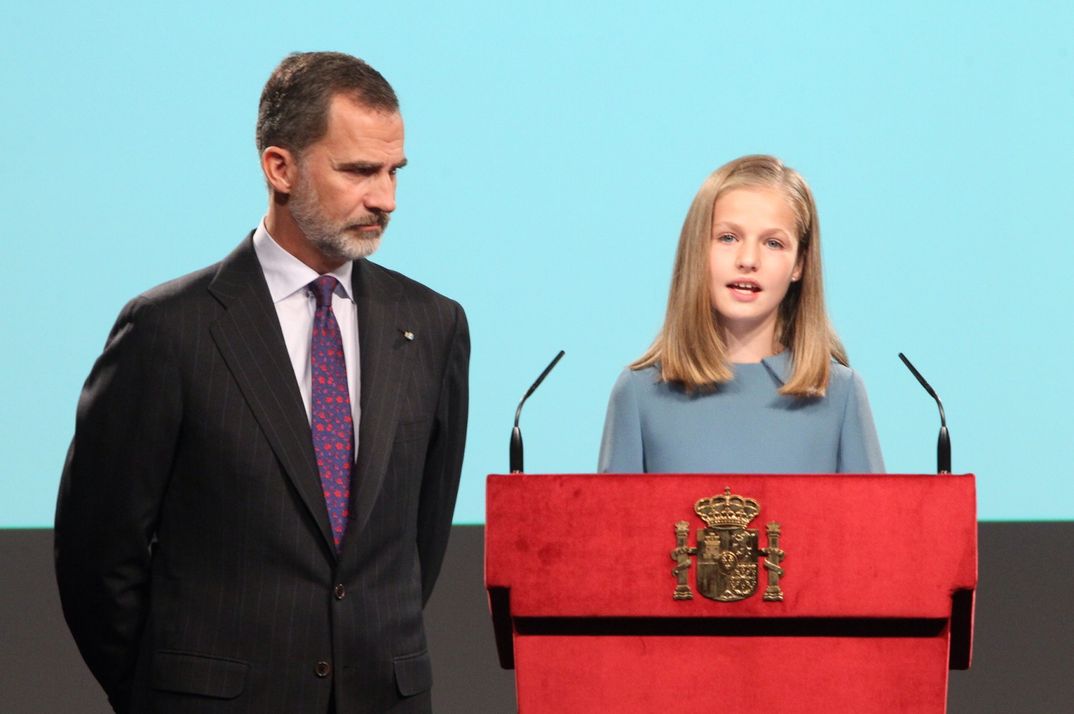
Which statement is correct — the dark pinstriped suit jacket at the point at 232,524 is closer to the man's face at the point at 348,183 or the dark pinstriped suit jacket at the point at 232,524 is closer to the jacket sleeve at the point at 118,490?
the jacket sleeve at the point at 118,490

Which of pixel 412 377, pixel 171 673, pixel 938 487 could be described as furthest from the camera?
pixel 412 377

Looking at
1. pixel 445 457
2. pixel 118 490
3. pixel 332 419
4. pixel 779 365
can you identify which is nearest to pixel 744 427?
pixel 779 365

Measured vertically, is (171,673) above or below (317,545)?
below

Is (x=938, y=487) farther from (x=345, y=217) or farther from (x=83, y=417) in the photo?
→ (x=83, y=417)

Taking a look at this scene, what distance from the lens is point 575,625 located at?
66.4 inches

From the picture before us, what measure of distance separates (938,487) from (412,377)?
28.4 inches

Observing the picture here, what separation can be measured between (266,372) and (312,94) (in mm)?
357

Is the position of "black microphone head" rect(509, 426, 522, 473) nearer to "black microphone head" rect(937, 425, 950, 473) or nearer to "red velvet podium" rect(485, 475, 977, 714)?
"red velvet podium" rect(485, 475, 977, 714)

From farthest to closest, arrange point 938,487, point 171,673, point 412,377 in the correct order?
1. point 412,377
2. point 171,673
3. point 938,487

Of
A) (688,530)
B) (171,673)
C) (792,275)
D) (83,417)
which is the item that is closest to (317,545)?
(171,673)

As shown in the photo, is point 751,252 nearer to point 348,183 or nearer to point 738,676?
point 348,183

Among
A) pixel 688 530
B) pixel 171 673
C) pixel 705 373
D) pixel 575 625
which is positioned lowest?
pixel 171 673

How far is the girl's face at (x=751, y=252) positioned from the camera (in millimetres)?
2086

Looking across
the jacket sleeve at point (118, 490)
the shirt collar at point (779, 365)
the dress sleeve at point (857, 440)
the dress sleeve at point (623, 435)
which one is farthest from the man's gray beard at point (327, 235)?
the dress sleeve at point (857, 440)
